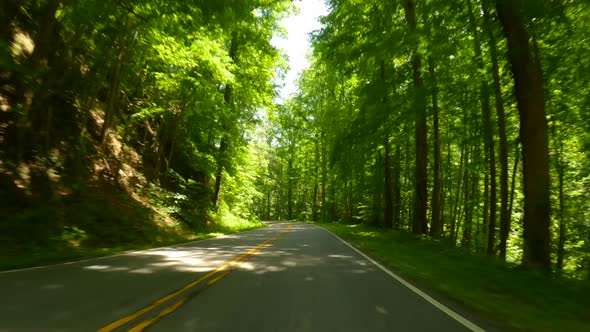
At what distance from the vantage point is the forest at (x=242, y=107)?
11656mm

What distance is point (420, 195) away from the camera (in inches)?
827

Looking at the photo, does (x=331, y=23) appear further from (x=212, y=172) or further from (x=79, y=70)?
(x=212, y=172)

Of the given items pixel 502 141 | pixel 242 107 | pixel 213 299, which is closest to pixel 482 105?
pixel 502 141

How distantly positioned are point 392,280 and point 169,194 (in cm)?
1757

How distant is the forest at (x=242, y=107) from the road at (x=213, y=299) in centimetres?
442

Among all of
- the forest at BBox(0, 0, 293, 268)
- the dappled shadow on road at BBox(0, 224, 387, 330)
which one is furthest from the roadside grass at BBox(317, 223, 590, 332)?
the forest at BBox(0, 0, 293, 268)

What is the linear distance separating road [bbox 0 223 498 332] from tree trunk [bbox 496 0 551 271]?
3.57 metres

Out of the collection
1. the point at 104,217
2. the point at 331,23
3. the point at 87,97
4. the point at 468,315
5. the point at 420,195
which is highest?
the point at 331,23

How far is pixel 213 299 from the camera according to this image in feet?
22.8

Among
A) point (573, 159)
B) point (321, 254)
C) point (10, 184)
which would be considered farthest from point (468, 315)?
point (573, 159)

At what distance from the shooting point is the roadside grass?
6156 mm

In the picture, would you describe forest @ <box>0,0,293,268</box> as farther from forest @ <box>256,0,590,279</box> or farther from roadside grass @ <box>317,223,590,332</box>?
roadside grass @ <box>317,223,590,332</box>

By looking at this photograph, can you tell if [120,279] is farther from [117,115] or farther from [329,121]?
[329,121]

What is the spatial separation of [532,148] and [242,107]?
2270 centimetres
